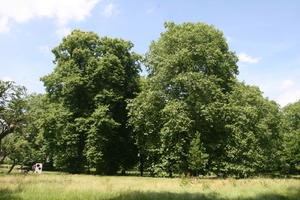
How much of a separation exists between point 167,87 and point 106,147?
1243cm

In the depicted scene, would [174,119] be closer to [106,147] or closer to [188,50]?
[188,50]

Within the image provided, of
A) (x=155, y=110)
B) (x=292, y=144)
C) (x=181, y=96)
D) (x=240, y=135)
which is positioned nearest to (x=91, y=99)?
(x=155, y=110)

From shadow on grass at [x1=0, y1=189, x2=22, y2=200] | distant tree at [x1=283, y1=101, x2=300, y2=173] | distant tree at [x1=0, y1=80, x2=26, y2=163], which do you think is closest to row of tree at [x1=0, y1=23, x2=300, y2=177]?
distant tree at [x1=0, y1=80, x2=26, y2=163]

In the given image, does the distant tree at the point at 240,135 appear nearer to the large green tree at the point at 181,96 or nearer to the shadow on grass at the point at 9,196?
the large green tree at the point at 181,96

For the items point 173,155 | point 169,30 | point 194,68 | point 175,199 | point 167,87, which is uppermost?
point 169,30

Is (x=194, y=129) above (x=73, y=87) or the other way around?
the other way around

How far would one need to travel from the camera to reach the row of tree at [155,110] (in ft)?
96.2

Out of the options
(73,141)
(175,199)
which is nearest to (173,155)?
(73,141)

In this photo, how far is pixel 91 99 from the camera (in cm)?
3684

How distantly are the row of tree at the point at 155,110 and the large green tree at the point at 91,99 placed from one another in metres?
0.14

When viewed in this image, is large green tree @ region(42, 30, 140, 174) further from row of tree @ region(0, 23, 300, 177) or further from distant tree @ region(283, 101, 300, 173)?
distant tree @ region(283, 101, 300, 173)

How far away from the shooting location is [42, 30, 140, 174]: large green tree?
3384cm

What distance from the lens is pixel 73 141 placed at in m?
34.0

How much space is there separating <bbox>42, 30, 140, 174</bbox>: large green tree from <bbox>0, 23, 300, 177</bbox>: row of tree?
0.44 ft
